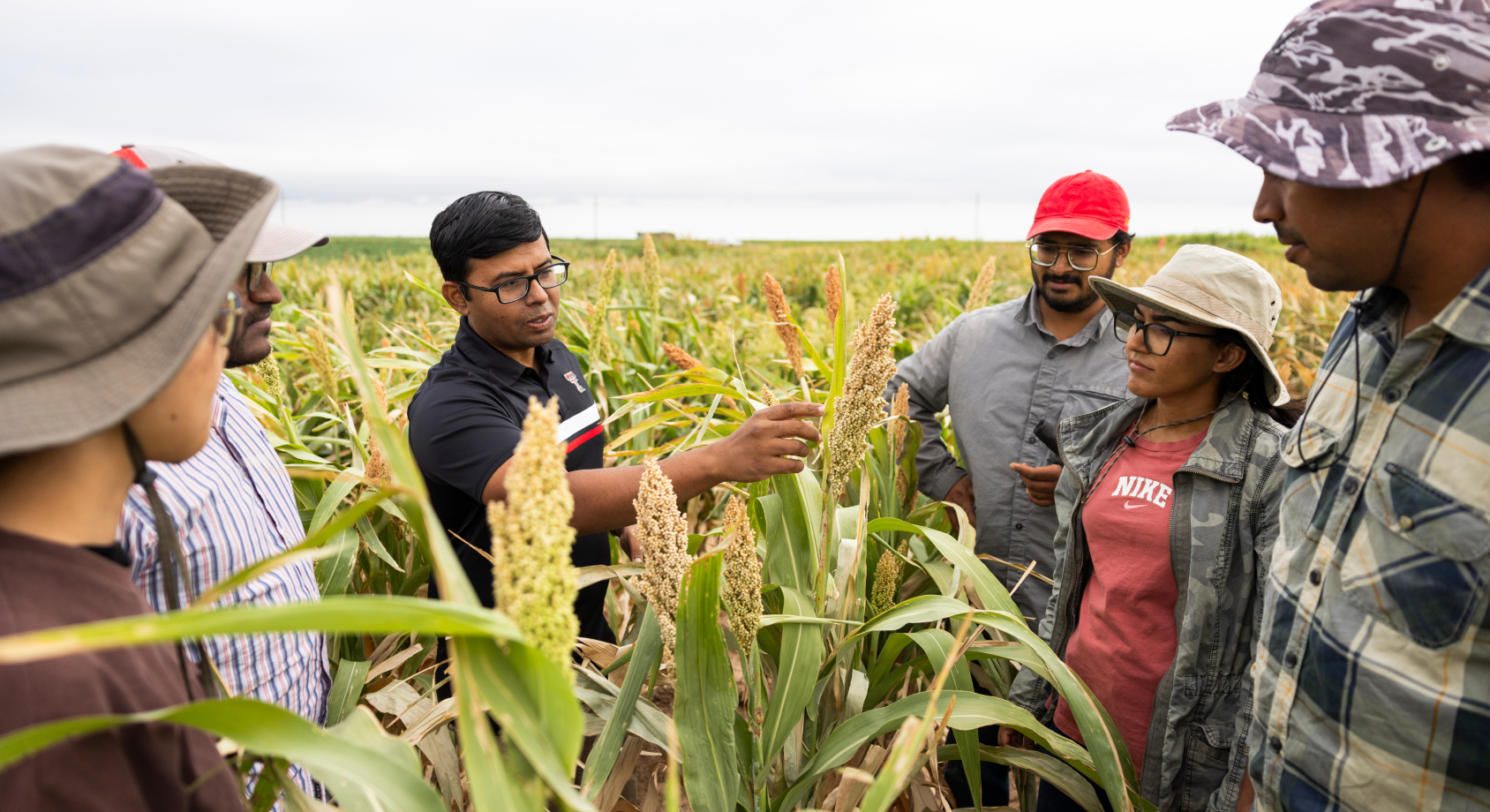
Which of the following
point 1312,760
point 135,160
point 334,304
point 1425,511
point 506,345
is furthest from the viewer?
point 506,345

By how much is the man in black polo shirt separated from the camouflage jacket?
94 cm

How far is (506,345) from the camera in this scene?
7.25 ft

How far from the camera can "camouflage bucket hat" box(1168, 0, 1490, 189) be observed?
109 cm

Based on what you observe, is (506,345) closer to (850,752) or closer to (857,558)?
(857,558)

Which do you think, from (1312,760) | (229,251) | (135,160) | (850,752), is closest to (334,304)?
(229,251)

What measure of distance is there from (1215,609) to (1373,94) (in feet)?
3.61

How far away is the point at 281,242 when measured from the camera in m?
1.51

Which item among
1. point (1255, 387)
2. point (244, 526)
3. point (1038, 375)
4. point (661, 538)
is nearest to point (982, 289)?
point (1038, 375)

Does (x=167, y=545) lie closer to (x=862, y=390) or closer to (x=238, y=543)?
(x=238, y=543)

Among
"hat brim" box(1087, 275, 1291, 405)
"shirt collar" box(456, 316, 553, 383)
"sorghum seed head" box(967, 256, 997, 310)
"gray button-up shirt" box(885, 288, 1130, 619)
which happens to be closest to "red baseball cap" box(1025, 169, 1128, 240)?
"gray button-up shirt" box(885, 288, 1130, 619)

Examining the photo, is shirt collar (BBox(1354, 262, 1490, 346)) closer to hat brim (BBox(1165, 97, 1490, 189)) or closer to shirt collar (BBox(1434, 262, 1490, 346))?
shirt collar (BBox(1434, 262, 1490, 346))

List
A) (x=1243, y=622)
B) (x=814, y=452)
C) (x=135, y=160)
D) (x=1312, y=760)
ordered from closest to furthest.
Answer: (x=1312, y=760), (x=135, y=160), (x=1243, y=622), (x=814, y=452)

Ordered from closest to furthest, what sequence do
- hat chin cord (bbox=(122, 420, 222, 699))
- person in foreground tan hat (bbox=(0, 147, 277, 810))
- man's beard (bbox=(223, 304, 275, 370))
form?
person in foreground tan hat (bbox=(0, 147, 277, 810))
hat chin cord (bbox=(122, 420, 222, 699))
man's beard (bbox=(223, 304, 275, 370))

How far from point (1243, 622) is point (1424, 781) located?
598 mm
